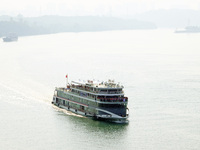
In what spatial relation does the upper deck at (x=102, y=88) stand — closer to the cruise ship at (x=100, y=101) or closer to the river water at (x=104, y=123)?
the cruise ship at (x=100, y=101)

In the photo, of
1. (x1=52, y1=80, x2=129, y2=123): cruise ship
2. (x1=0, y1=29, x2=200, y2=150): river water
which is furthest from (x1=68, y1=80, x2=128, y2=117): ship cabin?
(x1=0, y1=29, x2=200, y2=150): river water

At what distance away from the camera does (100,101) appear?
61.6 metres

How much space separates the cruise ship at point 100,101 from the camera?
6094 centimetres

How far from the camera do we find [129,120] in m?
61.5

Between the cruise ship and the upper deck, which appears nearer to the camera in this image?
the cruise ship

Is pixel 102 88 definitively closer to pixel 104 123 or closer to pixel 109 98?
pixel 109 98

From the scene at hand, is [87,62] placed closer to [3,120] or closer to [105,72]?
[105,72]

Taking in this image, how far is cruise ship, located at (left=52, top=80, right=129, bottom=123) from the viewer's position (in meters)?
60.9

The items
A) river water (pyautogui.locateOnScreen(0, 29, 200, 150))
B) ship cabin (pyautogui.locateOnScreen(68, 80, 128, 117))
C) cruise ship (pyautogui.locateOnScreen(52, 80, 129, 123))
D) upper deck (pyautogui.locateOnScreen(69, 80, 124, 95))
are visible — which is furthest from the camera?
upper deck (pyautogui.locateOnScreen(69, 80, 124, 95))

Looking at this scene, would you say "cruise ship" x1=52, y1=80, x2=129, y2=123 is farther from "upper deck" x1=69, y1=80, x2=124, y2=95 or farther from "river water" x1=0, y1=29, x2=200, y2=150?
"river water" x1=0, y1=29, x2=200, y2=150

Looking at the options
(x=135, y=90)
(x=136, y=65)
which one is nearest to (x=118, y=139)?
(x=135, y=90)

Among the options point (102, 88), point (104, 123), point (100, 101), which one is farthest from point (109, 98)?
point (104, 123)

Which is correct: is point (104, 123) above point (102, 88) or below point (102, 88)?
below

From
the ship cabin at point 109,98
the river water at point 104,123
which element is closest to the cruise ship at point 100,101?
the ship cabin at point 109,98
